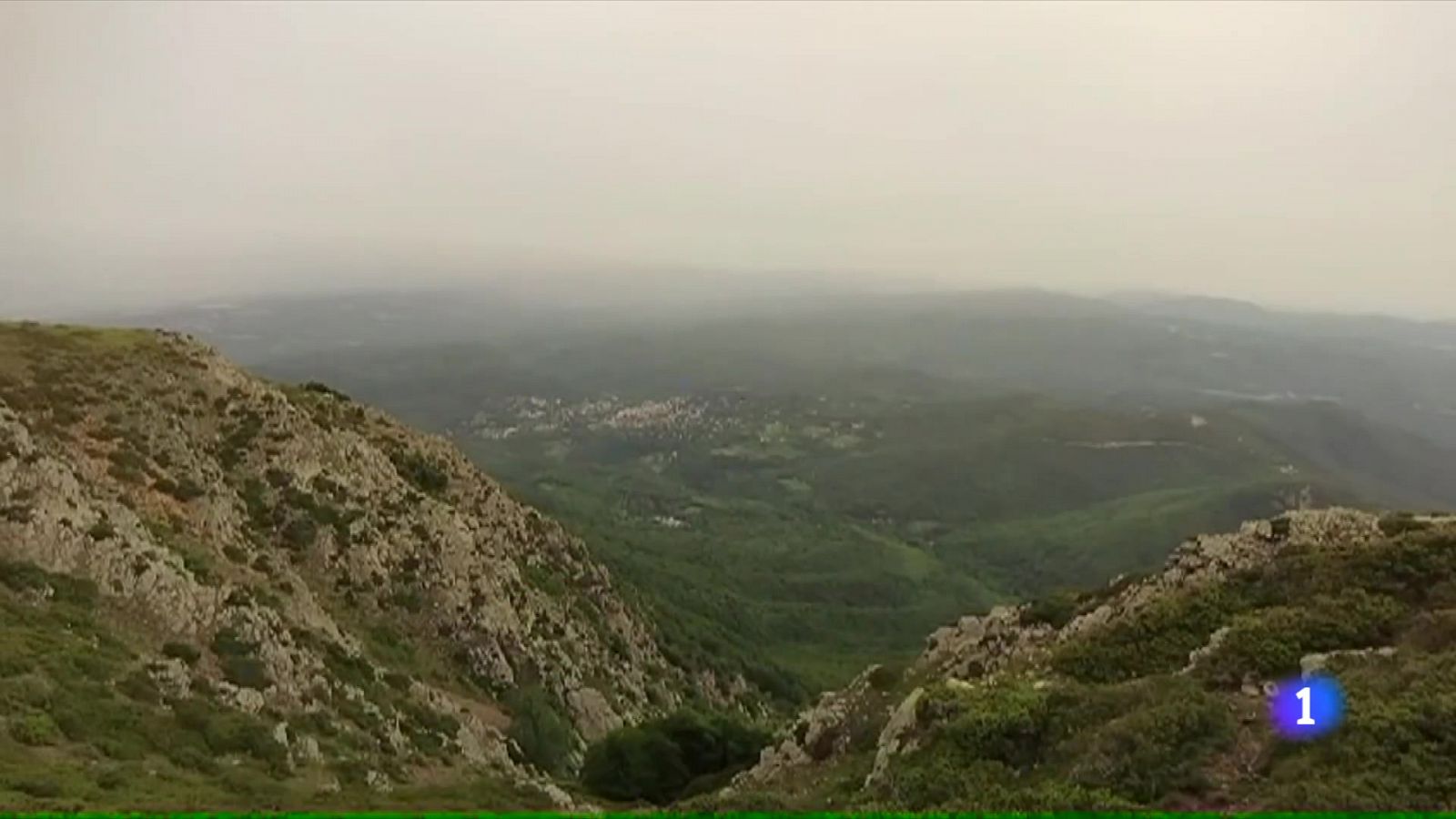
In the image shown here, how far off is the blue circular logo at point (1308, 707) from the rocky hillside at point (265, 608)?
72.5 ft

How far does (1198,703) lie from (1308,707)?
220 centimetres

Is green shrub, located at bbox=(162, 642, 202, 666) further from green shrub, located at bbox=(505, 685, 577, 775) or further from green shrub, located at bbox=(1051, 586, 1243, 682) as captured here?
green shrub, located at bbox=(1051, 586, 1243, 682)

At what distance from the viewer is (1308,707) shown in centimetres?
2298

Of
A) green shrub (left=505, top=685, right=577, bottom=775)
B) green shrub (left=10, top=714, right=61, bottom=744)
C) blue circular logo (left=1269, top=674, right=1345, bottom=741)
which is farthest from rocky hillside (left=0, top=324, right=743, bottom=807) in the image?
blue circular logo (left=1269, top=674, right=1345, bottom=741)

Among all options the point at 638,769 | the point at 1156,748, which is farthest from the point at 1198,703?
Result: the point at 638,769

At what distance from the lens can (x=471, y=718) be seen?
52812mm

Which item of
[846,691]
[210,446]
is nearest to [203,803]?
[846,691]

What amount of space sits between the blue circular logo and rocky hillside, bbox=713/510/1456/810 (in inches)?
11.5

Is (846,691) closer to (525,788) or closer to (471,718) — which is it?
(525,788)

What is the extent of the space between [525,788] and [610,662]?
43929 mm

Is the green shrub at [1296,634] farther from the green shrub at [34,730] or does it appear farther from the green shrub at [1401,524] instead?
the green shrub at [34,730]

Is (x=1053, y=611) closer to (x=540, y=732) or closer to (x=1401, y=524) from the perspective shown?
(x=1401, y=524)

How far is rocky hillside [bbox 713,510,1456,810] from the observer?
2072 cm

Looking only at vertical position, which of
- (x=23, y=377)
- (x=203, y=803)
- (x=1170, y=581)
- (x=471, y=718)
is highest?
(x=23, y=377)
